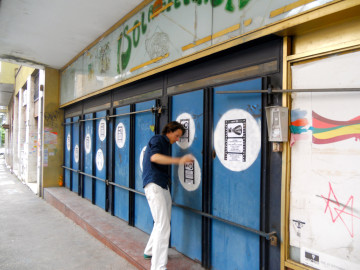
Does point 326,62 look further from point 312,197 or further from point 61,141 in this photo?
point 61,141

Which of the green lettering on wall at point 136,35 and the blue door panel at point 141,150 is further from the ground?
the green lettering on wall at point 136,35

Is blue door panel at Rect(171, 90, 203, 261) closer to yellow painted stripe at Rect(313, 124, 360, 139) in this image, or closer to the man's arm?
the man's arm

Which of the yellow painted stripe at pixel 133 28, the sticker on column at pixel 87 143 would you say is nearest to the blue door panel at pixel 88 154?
the sticker on column at pixel 87 143

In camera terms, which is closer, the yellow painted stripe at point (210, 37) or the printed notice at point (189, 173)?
the yellow painted stripe at point (210, 37)

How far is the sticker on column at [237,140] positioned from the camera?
2498 millimetres

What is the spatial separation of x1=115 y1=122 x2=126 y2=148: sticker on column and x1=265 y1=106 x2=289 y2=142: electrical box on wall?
3084 millimetres

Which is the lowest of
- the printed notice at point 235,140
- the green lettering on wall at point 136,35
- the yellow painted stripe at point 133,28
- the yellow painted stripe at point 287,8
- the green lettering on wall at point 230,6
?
the printed notice at point 235,140

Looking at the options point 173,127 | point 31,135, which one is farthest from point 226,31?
point 31,135

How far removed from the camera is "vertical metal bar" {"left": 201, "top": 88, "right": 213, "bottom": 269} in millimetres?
2947

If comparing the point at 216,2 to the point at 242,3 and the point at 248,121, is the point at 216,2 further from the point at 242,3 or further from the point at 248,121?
the point at 248,121

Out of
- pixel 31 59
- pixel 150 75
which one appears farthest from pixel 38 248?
pixel 31 59

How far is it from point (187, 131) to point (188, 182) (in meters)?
0.65

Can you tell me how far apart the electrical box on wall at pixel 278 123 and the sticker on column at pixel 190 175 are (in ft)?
3.74

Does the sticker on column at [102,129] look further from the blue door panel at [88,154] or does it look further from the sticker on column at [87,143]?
the sticker on column at [87,143]
